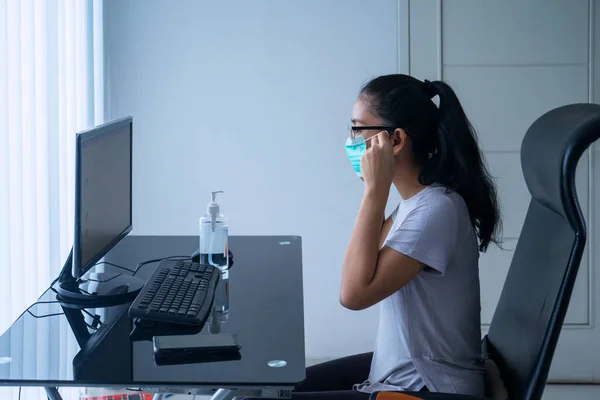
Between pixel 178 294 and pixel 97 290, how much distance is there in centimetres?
22

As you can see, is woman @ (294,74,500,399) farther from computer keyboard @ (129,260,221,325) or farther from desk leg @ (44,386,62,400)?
desk leg @ (44,386,62,400)

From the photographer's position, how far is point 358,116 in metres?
1.89

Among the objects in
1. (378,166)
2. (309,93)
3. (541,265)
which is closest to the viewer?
(541,265)

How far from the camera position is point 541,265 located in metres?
1.61

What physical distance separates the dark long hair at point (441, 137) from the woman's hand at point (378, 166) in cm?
6

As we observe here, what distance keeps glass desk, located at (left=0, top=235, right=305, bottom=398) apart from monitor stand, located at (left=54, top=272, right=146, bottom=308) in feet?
0.11

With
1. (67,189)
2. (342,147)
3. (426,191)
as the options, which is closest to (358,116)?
(426,191)

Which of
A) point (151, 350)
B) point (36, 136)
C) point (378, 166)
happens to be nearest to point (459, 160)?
point (378, 166)

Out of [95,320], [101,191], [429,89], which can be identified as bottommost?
[95,320]

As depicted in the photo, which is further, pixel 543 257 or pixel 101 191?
pixel 101 191

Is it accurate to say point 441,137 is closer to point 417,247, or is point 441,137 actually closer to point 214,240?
point 417,247

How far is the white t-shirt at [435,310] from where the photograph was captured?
1.70m

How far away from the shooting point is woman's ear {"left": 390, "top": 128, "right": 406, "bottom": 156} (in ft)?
6.06


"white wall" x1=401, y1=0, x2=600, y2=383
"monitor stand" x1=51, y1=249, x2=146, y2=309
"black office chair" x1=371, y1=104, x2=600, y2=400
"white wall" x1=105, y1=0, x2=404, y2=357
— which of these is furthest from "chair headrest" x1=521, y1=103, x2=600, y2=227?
"white wall" x1=105, y1=0, x2=404, y2=357
